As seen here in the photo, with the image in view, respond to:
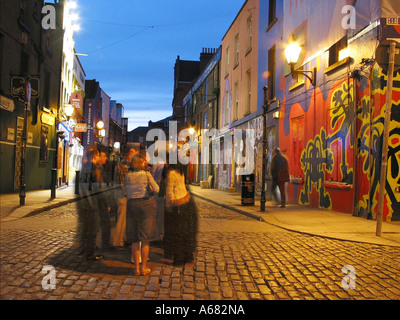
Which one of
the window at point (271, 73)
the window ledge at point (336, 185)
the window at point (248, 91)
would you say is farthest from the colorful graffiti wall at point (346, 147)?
the window at point (248, 91)

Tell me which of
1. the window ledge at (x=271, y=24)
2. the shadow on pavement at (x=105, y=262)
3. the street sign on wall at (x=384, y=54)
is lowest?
the shadow on pavement at (x=105, y=262)

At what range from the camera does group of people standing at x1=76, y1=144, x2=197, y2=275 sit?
4.73 metres

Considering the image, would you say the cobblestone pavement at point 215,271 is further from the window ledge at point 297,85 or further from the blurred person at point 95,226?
the window ledge at point 297,85

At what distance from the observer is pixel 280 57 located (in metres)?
16.1

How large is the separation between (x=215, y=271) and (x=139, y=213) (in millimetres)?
1250

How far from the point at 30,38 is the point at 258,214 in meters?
13.9

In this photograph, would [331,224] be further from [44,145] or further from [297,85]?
[44,145]

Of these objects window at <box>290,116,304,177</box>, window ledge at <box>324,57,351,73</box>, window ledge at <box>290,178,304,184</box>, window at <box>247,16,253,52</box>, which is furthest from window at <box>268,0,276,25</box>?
window ledge at <box>290,178,304,184</box>

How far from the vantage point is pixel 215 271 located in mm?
4836

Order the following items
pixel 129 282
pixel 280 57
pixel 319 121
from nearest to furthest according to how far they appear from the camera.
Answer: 1. pixel 129 282
2. pixel 319 121
3. pixel 280 57

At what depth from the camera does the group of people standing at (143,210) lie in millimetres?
4727

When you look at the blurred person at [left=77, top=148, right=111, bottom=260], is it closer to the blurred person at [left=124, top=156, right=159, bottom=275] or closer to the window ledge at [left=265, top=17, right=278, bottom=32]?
the blurred person at [left=124, top=156, right=159, bottom=275]

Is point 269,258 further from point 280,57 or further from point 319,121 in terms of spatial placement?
point 280,57

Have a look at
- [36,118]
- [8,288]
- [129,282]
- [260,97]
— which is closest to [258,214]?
[129,282]
